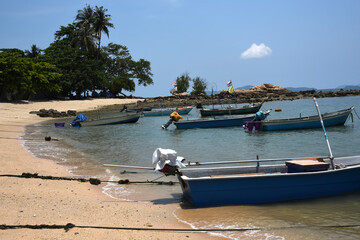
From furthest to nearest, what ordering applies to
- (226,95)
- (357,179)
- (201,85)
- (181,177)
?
(201,85) → (226,95) → (357,179) → (181,177)

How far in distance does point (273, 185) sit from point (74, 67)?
55.1 metres

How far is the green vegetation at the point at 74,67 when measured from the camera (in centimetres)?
4151

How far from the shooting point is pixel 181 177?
7828mm

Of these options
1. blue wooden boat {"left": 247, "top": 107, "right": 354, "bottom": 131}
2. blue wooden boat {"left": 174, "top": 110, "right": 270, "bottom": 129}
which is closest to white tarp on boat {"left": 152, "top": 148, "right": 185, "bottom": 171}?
blue wooden boat {"left": 247, "top": 107, "right": 354, "bottom": 131}

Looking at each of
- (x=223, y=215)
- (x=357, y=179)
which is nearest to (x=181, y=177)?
(x=223, y=215)

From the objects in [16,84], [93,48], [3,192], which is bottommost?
[3,192]

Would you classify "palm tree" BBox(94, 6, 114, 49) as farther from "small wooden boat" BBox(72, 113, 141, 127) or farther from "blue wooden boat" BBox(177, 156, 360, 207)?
"blue wooden boat" BBox(177, 156, 360, 207)

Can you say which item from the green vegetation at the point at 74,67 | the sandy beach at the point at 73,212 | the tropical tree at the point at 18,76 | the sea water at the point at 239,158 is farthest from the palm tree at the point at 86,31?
the sandy beach at the point at 73,212

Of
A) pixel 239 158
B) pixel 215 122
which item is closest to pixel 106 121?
pixel 215 122

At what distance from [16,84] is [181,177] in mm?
38870

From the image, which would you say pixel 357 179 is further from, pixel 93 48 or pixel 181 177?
pixel 93 48

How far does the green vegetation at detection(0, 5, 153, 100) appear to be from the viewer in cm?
4151

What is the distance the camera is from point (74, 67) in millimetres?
57625

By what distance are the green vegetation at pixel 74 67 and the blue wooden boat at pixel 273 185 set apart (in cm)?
3834
